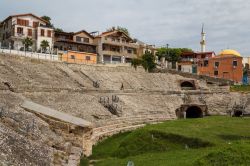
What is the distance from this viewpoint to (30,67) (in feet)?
171

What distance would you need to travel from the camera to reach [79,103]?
43.7 meters

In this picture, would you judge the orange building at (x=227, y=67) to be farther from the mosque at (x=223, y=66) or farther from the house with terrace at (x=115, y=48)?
the house with terrace at (x=115, y=48)

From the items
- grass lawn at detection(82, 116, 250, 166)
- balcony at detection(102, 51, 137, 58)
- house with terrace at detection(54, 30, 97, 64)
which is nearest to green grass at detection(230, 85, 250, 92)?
house with terrace at detection(54, 30, 97, 64)

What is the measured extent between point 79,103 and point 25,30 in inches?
1707

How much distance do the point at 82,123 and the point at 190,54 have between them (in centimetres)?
8196

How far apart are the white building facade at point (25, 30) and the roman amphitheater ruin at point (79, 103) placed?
1932cm

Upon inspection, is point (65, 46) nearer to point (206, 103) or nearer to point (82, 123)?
point (206, 103)

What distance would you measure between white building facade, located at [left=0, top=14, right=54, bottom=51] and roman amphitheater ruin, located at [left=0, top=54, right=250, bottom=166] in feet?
63.4

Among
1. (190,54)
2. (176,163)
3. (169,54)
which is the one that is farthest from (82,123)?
(190,54)

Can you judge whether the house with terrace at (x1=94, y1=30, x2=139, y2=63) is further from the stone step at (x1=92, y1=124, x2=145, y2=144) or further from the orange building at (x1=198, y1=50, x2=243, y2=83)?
the stone step at (x1=92, y1=124, x2=145, y2=144)

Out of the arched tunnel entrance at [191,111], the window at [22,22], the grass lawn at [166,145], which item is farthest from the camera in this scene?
the window at [22,22]

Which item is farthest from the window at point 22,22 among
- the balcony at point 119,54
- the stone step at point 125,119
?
the stone step at point 125,119

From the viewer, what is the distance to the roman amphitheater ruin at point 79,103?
23.6 m

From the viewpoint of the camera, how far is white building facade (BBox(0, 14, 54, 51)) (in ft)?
264
